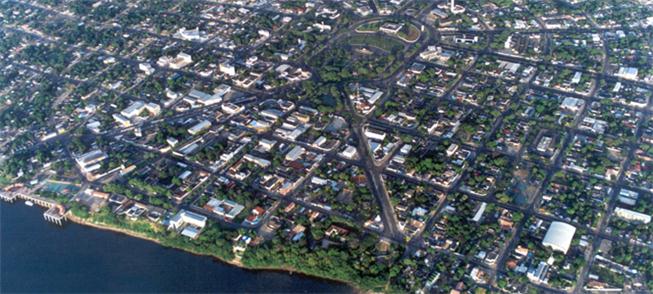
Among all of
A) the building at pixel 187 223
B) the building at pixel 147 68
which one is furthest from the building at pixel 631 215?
the building at pixel 147 68

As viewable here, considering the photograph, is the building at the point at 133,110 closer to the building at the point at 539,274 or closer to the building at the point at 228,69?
the building at the point at 228,69

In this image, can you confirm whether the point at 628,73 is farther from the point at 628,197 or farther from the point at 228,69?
the point at 228,69

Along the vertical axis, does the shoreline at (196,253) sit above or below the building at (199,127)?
below

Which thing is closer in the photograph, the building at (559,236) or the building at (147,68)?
the building at (559,236)

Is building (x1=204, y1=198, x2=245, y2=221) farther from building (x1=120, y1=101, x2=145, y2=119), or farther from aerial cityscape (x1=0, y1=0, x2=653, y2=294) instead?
building (x1=120, y1=101, x2=145, y2=119)

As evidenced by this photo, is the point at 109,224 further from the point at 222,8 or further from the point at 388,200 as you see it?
the point at 222,8

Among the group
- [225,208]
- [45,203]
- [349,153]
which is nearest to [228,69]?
[349,153]
